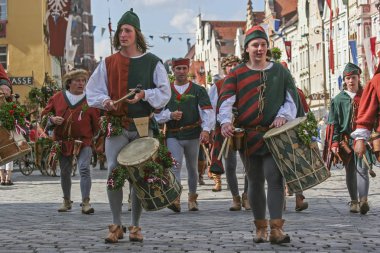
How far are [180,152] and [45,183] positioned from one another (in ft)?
31.3

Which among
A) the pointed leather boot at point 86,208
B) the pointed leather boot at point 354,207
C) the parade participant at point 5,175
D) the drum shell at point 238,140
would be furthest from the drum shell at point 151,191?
the parade participant at point 5,175

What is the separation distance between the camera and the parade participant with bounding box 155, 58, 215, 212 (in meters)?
13.3

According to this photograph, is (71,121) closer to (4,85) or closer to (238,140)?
(238,140)

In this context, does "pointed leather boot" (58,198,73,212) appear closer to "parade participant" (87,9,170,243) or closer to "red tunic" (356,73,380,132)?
"parade participant" (87,9,170,243)

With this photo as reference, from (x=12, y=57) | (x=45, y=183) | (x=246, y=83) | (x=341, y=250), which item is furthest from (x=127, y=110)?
(x=12, y=57)

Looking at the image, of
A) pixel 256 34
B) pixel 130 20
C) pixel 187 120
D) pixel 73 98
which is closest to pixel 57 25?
→ pixel 73 98

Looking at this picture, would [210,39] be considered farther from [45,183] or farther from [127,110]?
[127,110]

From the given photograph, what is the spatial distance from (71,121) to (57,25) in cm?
3772

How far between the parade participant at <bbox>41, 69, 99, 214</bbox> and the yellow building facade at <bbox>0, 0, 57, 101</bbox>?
44876mm

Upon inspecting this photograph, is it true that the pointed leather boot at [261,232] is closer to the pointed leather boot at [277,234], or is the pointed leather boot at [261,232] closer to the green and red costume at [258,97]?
the pointed leather boot at [277,234]

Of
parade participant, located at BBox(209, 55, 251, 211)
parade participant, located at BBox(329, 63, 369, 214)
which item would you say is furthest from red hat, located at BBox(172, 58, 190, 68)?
parade participant, located at BBox(329, 63, 369, 214)

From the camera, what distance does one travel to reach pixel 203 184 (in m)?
19.9

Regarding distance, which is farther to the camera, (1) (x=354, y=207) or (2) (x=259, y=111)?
(1) (x=354, y=207)

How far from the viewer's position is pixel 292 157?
28.5 ft
